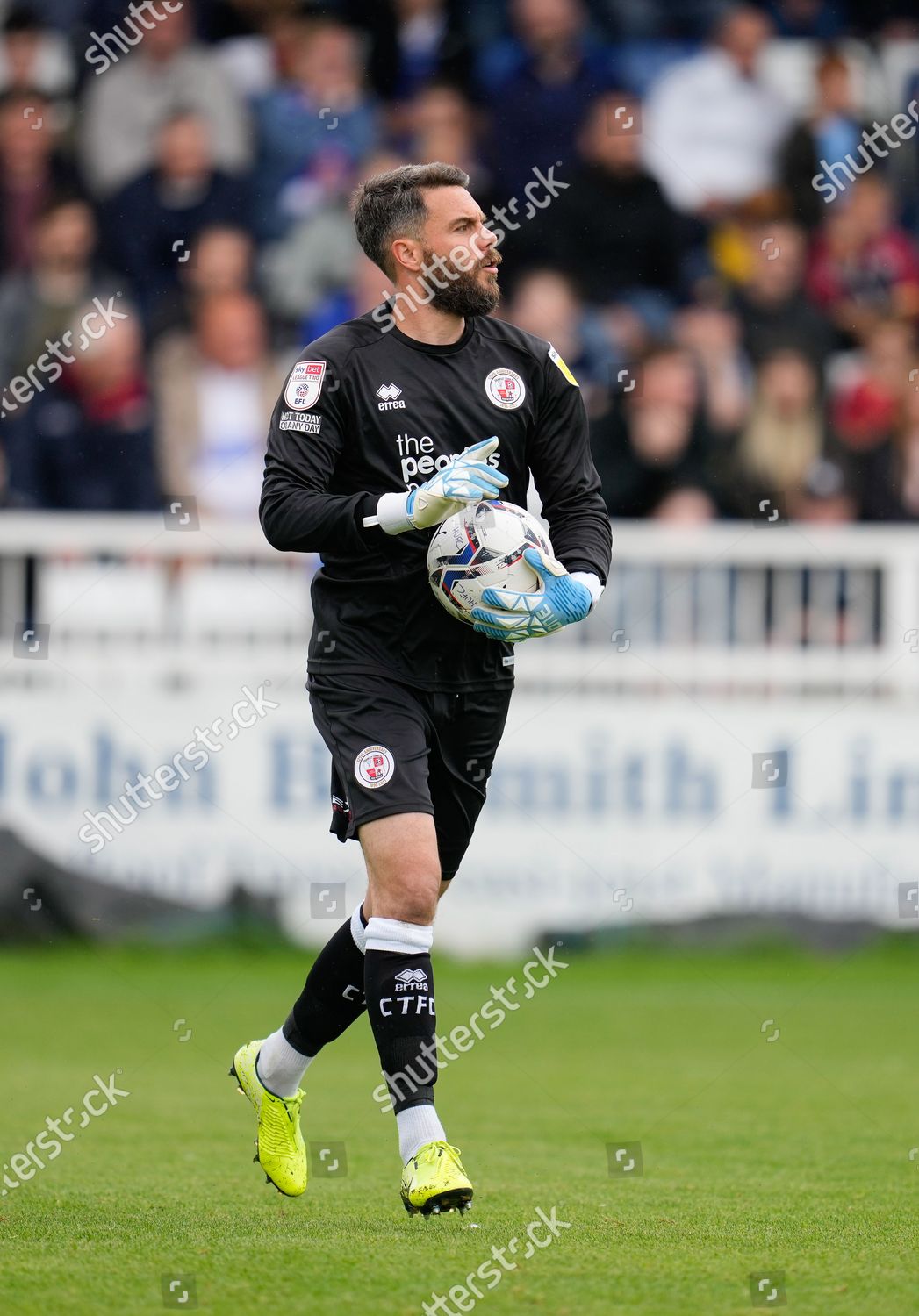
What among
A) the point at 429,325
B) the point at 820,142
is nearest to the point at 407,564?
the point at 429,325

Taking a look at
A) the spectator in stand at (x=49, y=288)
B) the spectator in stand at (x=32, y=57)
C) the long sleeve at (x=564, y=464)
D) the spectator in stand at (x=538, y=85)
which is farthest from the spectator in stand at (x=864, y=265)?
the long sleeve at (x=564, y=464)

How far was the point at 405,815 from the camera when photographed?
199 inches

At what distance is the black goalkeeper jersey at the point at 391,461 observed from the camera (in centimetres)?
528

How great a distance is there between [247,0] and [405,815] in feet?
35.3

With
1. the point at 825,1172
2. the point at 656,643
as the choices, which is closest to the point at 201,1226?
the point at 825,1172

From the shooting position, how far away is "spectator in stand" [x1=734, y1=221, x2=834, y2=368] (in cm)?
1280

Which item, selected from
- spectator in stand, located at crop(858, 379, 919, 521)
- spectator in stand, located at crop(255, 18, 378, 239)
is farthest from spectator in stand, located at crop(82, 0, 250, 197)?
spectator in stand, located at crop(858, 379, 919, 521)

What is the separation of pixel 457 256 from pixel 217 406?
7.23m

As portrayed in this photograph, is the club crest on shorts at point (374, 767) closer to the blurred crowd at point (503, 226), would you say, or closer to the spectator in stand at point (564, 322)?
the blurred crowd at point (503, 226)

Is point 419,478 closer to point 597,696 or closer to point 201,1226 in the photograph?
point 201,1226

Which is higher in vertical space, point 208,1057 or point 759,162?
point 759,162

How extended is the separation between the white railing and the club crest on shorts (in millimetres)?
5901

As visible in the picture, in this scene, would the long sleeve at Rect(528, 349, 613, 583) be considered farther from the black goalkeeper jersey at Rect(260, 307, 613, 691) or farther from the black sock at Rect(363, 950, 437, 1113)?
the black sock at Rect(363, 950, 437, 1113)

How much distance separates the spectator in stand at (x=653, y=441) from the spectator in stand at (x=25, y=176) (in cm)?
418
